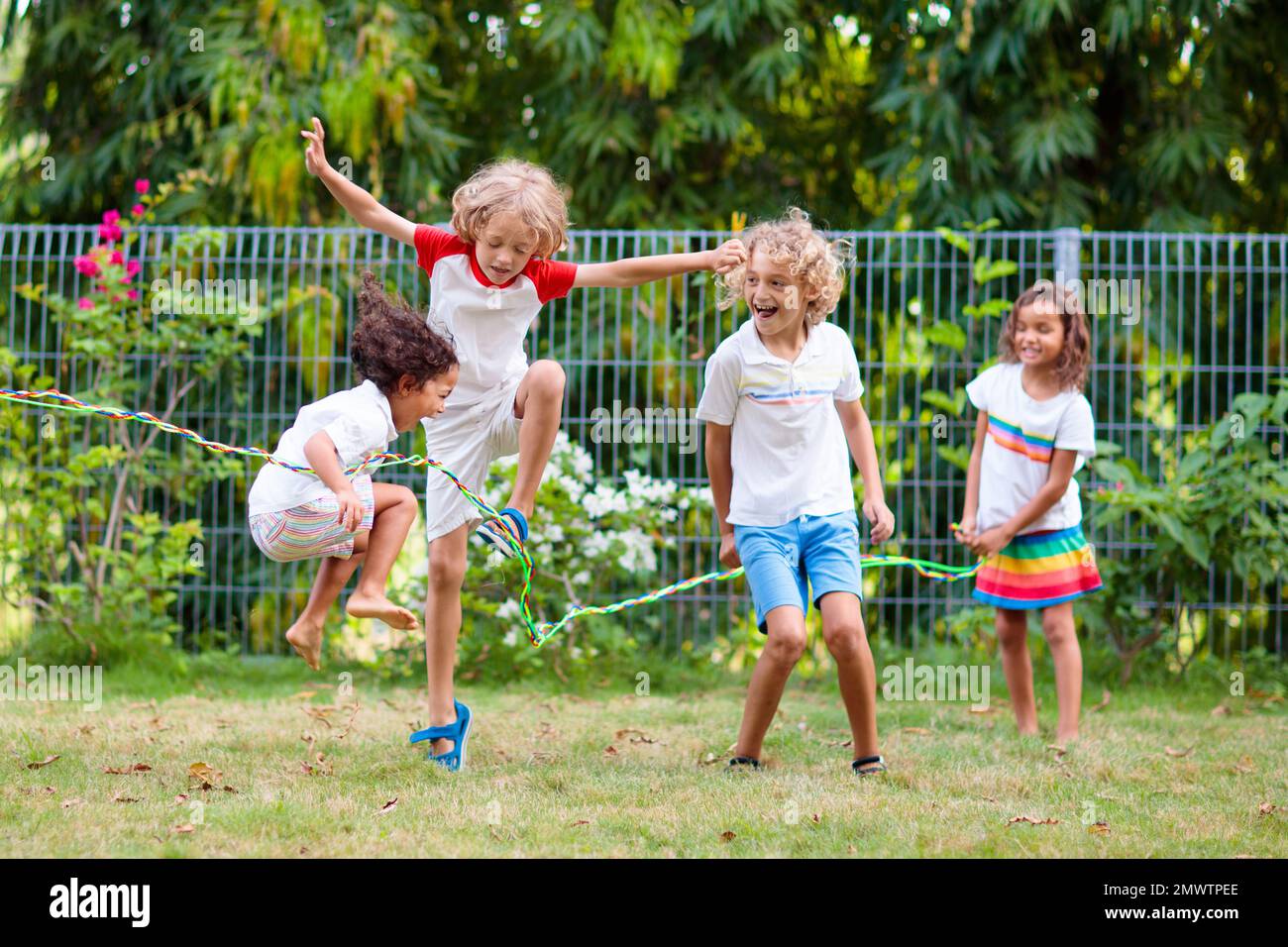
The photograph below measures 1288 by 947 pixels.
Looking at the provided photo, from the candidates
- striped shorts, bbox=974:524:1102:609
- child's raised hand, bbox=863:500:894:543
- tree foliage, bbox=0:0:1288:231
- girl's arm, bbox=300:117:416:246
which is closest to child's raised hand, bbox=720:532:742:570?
child's raised hand, bbox=863:500:894:543

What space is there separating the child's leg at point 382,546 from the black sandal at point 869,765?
1.38 meters

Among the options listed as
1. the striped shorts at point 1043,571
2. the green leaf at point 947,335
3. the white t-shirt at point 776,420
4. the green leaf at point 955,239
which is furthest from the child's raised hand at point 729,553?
the green leaf at point 955,239

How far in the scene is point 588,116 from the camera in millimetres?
7480

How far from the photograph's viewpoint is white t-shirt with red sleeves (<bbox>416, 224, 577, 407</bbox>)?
3.69 metres

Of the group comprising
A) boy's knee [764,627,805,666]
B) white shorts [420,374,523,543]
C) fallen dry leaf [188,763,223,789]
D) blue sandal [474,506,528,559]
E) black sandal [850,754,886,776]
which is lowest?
fallen dry leaf [188,763,223,789]

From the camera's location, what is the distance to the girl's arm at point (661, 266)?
11.7ft

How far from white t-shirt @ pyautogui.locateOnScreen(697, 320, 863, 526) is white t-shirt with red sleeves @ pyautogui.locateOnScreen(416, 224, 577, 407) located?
0.55 m

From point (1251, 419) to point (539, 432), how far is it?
3541 mm

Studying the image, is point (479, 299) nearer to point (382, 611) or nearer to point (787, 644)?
point (382, 611)

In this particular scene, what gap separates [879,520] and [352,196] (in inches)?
70.0

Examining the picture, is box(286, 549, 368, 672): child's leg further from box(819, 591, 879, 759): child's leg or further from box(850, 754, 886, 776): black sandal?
box(850, 754, 886, 776): black sandal

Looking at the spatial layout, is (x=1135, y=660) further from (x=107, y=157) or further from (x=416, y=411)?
(x=107, y=157)

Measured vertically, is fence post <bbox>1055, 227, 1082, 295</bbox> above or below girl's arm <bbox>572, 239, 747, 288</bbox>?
above
